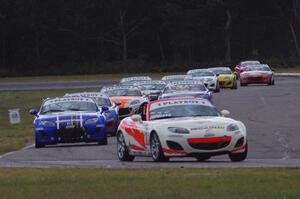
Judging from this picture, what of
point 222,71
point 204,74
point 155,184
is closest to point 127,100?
point 204,74

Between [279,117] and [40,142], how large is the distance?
12.3m

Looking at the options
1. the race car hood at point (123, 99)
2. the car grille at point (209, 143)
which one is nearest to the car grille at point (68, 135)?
the car grille at point (209, 143)

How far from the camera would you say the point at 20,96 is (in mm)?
65250

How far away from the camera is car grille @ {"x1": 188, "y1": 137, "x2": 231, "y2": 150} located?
19031 millimetres

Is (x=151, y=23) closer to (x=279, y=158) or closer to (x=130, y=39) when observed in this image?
(x=130, y=39)

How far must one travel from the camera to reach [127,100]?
37781 mm

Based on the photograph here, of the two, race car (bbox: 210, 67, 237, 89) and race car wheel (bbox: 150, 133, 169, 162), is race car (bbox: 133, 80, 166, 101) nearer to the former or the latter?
race car (bbox: 210, 67, 237, 89)

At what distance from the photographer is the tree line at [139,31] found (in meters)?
106

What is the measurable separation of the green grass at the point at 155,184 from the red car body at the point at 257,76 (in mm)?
48064

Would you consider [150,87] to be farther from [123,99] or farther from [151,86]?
[123,99]

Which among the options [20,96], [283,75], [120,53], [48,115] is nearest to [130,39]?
[120,53]

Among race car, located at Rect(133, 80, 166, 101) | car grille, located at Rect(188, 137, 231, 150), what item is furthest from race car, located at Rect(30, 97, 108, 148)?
race car, located at Rect(133, 80, 166, 101)

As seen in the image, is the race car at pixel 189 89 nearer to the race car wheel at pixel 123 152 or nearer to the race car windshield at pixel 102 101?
the race car windshield at pixel 102 101

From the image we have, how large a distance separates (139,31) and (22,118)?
213 ft
